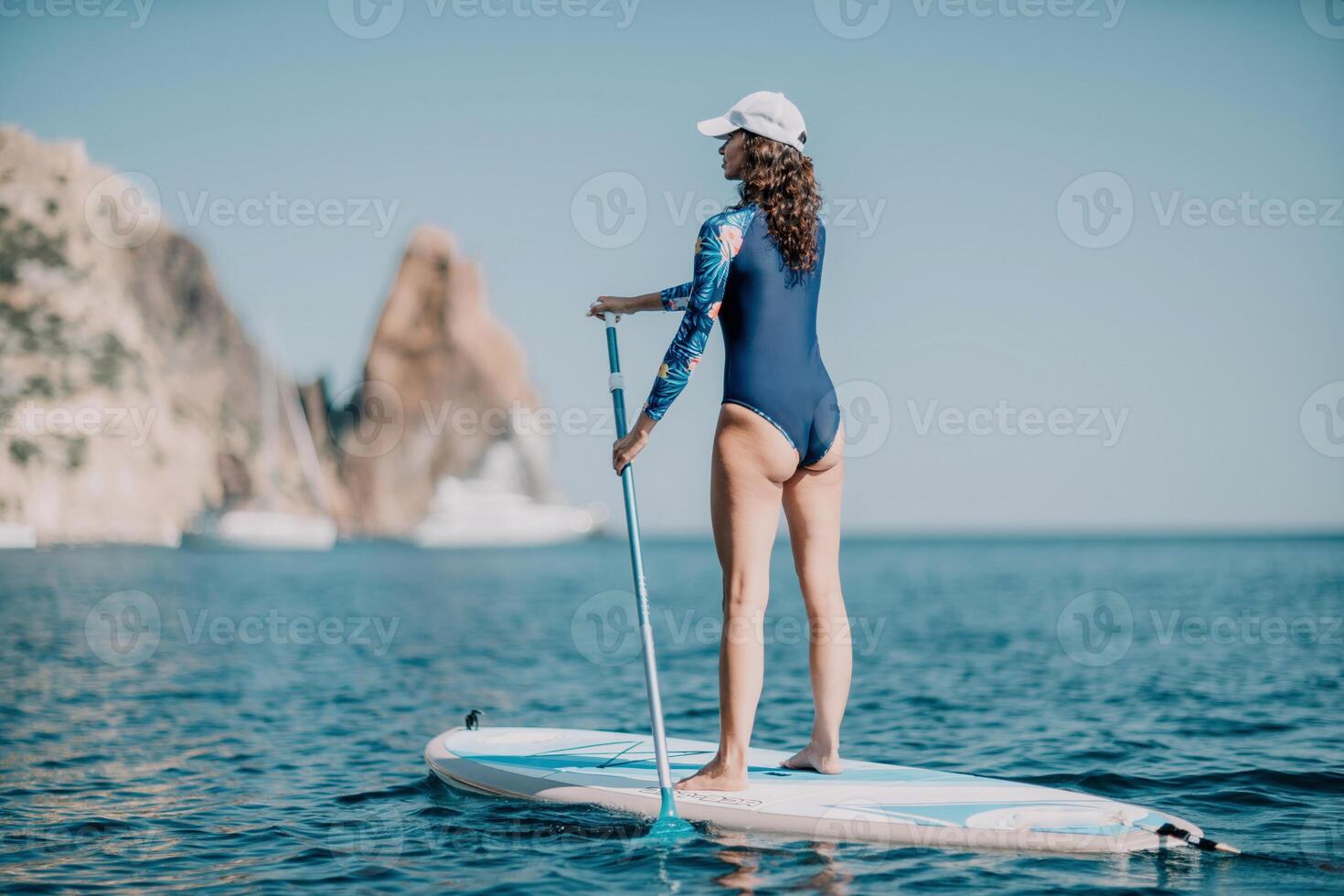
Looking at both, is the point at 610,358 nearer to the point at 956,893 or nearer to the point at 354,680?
the point at 956,893

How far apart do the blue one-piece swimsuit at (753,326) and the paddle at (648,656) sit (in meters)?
0.31

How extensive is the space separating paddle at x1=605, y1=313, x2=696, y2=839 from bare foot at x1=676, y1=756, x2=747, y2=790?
0.16 metres

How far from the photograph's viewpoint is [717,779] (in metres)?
5.47

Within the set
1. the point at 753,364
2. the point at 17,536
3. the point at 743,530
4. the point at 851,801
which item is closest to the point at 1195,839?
the point at 851,801

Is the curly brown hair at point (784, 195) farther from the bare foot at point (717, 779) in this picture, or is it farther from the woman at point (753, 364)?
the bare foot at point (717, 779)

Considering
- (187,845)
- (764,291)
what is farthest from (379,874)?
(764,291)

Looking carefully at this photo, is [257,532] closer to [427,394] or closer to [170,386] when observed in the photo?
[170,386]

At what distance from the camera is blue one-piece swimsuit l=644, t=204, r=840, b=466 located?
16.7 ft

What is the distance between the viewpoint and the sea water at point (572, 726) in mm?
4953

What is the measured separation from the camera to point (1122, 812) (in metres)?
5.07

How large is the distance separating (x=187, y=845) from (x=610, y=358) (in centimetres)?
309

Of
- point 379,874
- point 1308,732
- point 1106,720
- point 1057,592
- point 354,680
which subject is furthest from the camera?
point 1057,592

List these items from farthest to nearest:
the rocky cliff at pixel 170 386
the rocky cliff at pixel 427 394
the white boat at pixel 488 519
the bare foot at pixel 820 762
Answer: the rocky cliff at pixel 427 394
the white boat at pixel 488 519
the rocky cliff at pixel 170 386
the bare foot at pixel 820 762

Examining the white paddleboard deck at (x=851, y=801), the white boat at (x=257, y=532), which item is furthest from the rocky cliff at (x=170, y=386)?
the white paddleboard deck at (x=851, y=801)
